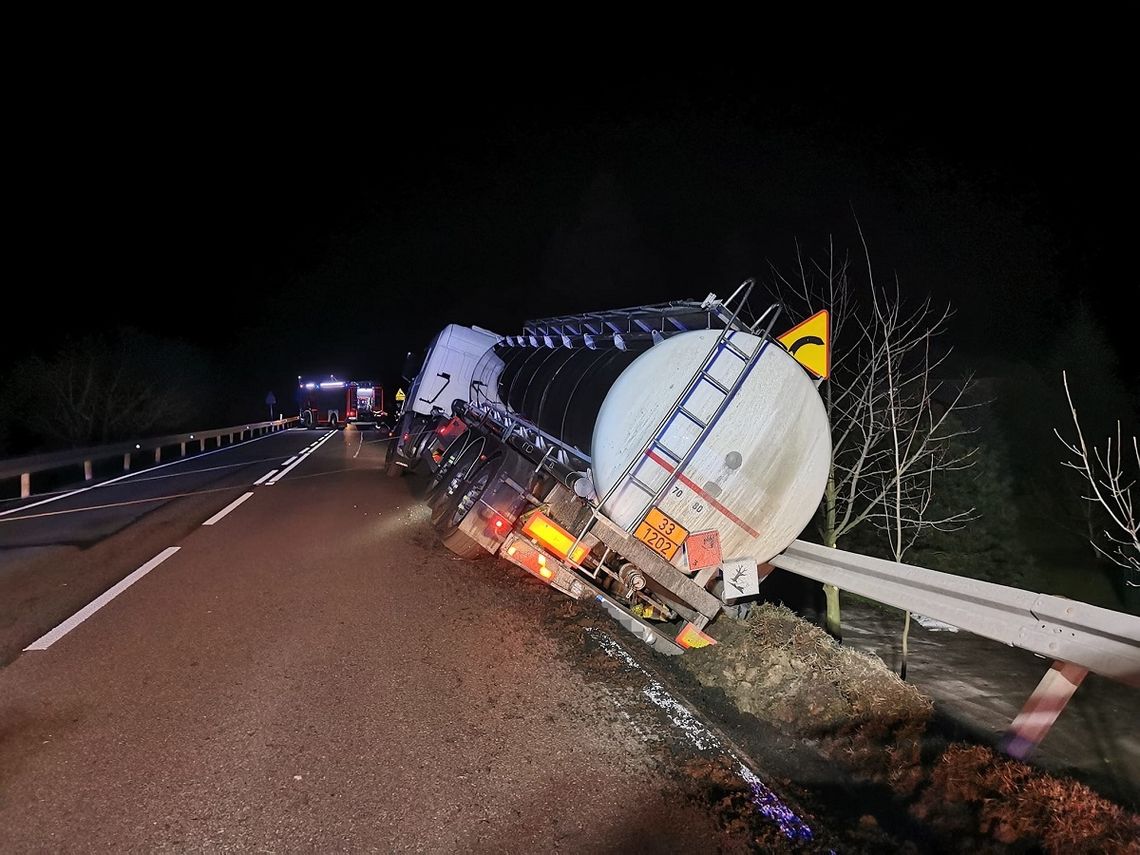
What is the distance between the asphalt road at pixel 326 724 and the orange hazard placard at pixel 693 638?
0.58 metres

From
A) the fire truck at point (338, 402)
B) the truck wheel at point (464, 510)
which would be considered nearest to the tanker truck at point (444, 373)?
the truck wheel at point (464, 510)

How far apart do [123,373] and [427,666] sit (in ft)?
102

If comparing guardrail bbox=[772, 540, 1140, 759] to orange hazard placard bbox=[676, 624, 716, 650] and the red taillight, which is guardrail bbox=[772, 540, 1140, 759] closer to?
orange hazard placard bbox=[676, 624, 716, 650]

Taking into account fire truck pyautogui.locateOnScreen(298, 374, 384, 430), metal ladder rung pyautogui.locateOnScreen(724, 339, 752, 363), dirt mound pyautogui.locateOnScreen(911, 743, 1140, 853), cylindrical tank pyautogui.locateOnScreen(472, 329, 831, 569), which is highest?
metal ladder rung pyautogui.locateOnScreen(724, 339, 752, 363)

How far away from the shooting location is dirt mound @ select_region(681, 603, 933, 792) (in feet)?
13.9

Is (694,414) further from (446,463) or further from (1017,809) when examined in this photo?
(446,463)

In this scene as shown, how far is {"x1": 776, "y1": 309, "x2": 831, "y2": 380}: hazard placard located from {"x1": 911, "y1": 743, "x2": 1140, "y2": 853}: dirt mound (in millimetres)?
3109

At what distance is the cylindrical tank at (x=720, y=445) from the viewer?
5699 mm

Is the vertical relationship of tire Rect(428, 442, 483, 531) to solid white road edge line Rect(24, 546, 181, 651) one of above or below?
above

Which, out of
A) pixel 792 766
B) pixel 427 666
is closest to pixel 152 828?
pixel 427 666

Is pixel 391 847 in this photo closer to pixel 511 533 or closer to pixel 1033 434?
pixel 511 533

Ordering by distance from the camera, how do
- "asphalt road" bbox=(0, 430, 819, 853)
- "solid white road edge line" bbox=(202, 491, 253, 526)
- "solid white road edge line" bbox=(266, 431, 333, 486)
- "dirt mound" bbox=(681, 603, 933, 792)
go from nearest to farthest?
"asphalt road" bbox=(0, 430, 819, 853) → "dirt mound" bbox=(681, 603, 933, 792) → "solid white road edge line" bbox=(202, 491, 253, 526) → "solid white road edge line" bbox=(266, 431, 333, 486)

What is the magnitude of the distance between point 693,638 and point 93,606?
5569 millimetres

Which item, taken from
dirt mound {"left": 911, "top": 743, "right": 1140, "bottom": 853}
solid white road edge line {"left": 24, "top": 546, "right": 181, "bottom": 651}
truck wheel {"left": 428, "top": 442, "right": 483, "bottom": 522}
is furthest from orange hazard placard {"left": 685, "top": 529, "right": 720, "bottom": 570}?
solid white road edge line {"left": 24, "top": 546, "right": 181, "bottom": 651}
